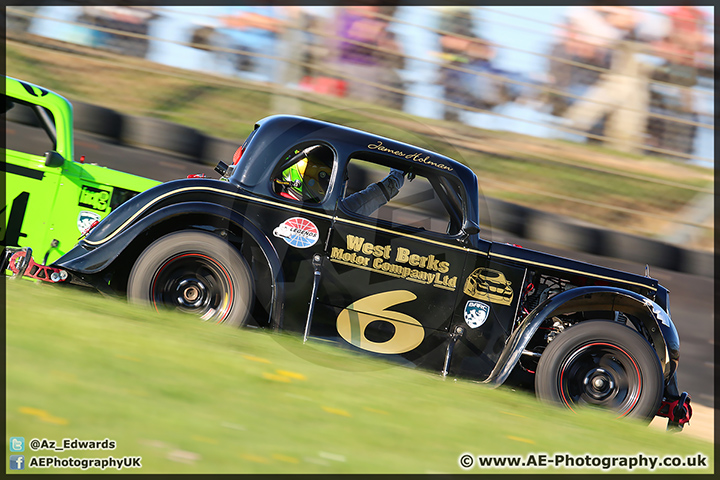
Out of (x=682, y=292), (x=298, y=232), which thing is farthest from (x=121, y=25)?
(x=682, y=292)

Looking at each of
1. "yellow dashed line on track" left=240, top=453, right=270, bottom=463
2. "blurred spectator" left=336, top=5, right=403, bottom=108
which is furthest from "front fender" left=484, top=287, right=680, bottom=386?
"blurred spectator" left=336, top=5, right=403, bottom=108

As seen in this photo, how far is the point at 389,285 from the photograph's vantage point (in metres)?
5.13

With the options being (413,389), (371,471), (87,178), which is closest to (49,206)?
(87,178)

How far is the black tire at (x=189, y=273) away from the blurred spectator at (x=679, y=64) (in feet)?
22.6

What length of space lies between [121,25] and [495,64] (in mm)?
5849

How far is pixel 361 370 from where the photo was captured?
4672 millimetres

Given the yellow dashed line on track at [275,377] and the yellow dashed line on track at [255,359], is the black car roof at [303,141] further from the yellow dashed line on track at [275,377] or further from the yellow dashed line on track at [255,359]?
the yellow dashed line on track at [275,377]

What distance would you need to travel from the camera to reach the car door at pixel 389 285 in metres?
5.07

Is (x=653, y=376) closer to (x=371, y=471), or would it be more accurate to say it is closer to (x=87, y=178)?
(x=371, y=471)

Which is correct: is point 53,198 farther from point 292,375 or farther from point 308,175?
point 292,375

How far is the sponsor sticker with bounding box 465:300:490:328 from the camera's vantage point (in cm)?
527

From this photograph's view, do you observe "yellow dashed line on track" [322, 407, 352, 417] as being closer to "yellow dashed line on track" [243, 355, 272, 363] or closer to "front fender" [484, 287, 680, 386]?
"yellow dashed line on track" [243, 355, 272, 363]

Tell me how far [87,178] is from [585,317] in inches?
170

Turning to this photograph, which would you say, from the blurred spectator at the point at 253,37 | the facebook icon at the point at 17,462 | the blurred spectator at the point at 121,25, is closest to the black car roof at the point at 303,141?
the facebook icon at the point at 17,462
